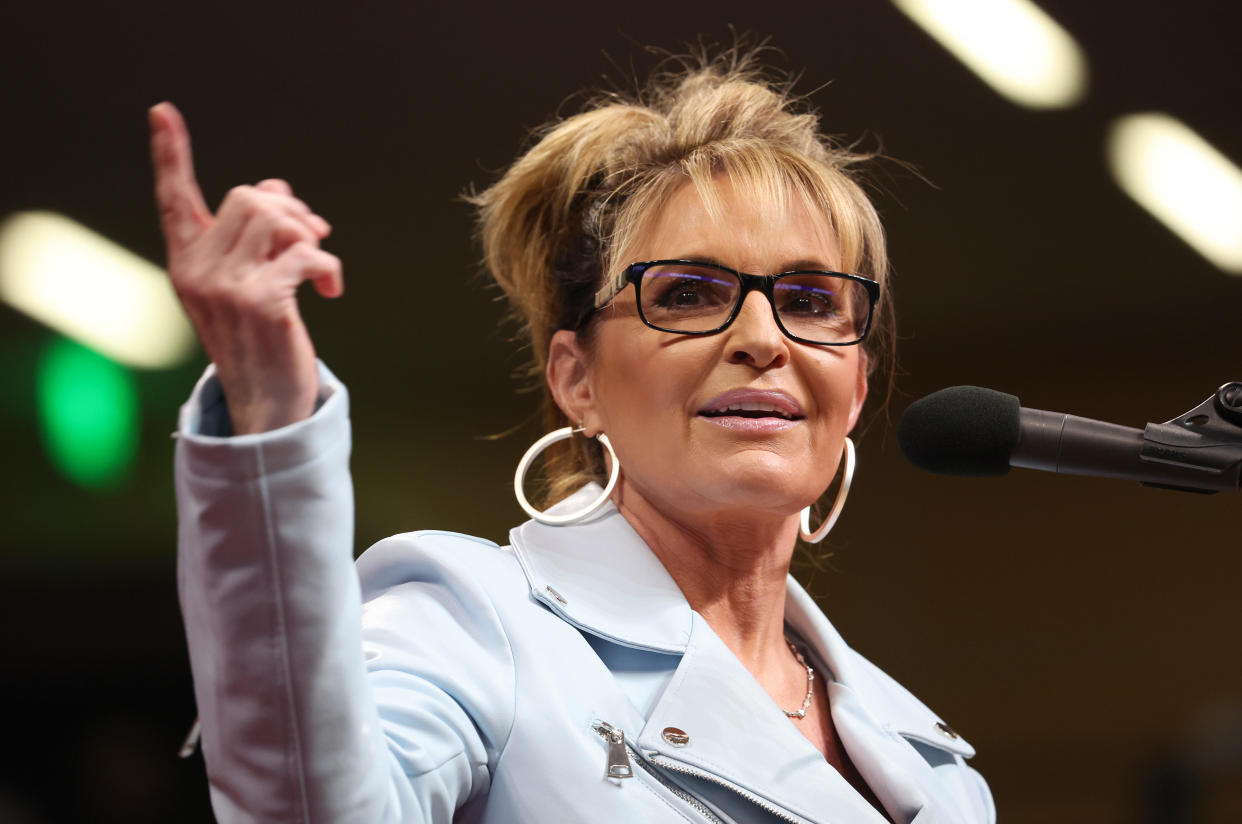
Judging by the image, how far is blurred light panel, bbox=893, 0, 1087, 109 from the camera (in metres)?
2.47

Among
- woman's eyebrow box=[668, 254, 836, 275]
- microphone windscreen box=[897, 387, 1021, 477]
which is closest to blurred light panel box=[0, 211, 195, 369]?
woman's eyebrow box=[668, 254, 836, 275]

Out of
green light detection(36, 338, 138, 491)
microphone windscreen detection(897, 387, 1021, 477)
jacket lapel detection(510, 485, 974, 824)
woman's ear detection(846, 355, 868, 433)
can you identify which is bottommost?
green light detection(36, 338, 138, 491)

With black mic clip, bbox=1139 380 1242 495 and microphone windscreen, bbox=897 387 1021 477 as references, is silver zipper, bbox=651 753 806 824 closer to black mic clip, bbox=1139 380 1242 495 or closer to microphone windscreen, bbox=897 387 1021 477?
microphone windscreen, bbox=897 387 1021 477

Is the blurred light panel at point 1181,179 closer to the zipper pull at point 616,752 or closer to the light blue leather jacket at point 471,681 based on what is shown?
the light blue leather jacket at point 471,681

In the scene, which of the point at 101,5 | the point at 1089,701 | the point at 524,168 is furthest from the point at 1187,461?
the point at 1089,701

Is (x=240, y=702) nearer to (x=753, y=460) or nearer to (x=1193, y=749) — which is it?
(x=753, y=460)

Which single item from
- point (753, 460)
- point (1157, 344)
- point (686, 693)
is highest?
point (1157, 344)

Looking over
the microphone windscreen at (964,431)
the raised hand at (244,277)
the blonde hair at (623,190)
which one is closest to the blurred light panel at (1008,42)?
the blonde hair at (623,190)

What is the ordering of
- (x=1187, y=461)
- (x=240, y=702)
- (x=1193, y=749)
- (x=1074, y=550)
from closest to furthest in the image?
(x=240, y=702) < (x=1187, y=461) < (x=1193, y=749) < (x=1074, y=550)

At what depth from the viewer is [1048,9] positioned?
8.11 ft

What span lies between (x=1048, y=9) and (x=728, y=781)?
5.97 ft

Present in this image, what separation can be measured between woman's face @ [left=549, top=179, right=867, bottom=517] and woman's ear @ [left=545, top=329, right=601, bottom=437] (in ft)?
0.17

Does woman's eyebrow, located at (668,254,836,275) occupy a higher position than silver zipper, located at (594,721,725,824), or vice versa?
woman's eyebrow, located at (668,254,836,275)

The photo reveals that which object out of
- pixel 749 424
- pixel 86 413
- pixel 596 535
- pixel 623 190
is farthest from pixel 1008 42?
pixel 86 413
